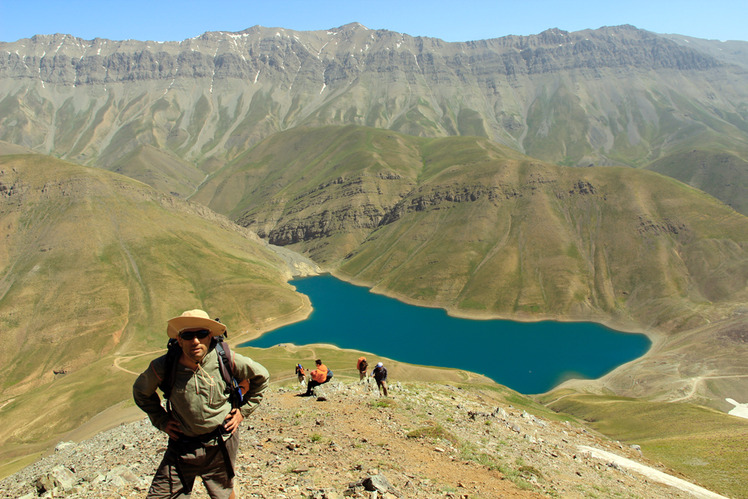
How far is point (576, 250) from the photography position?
160 metres

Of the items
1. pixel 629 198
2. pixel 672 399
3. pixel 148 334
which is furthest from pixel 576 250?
pixel 148 334

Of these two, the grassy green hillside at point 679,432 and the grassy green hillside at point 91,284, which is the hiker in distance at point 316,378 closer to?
the grassy green hillside at point 679,432

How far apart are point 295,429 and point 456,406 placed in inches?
515

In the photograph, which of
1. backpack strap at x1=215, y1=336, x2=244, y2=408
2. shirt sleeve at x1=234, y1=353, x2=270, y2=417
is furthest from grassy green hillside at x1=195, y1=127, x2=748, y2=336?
backpack strap at x1=215, y1=336, x2=244, y2=408

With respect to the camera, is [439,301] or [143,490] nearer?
[143,490]

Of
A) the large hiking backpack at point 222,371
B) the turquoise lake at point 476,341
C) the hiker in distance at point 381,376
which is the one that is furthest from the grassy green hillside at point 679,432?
the large hiking backpack at point 222,371

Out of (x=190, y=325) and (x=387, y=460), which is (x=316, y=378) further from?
(x=190, y=325)

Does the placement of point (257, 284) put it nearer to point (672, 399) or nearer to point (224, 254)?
point (224, 254)

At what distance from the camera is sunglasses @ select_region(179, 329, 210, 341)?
24.4 feet

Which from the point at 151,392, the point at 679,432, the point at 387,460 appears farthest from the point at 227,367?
the point at 679,432

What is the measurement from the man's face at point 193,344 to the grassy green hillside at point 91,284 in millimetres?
82889

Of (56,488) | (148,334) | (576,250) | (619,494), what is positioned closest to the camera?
(56,488)

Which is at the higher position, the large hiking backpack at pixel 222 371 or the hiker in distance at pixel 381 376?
the large hiking backpack at pixel 222 371

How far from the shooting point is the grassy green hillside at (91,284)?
86312mm
